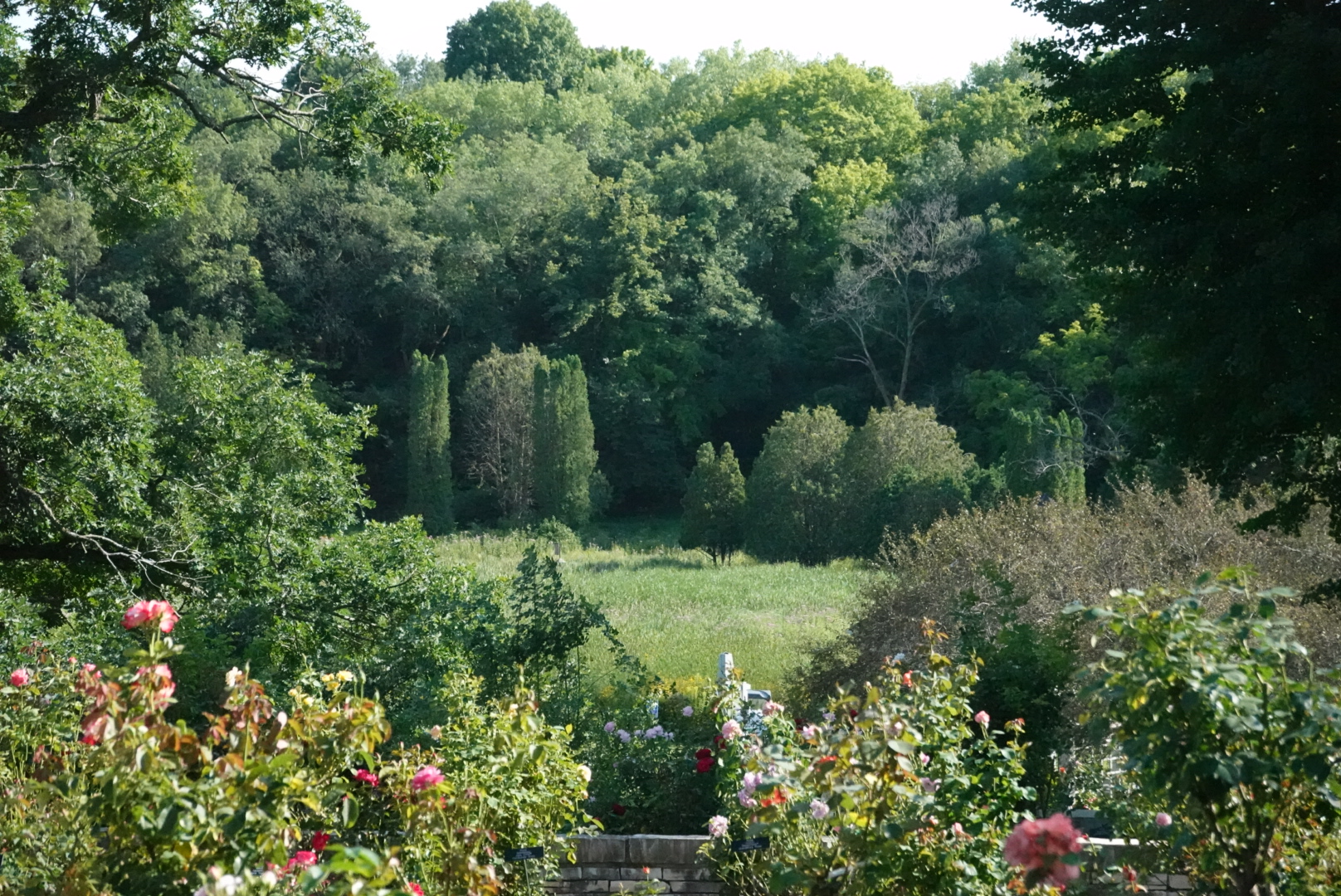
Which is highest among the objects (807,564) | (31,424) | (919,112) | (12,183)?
(919,112)

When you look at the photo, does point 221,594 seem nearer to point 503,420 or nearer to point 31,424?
point 31,424

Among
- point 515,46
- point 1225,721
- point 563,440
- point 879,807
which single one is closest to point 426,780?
point 879,807

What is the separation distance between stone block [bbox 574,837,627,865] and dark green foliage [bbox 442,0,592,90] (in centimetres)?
5207

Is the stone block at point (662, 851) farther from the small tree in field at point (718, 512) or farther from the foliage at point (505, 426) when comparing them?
the foliage at point (505, 426)

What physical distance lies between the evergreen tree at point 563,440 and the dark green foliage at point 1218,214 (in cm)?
2615

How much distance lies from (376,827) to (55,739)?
4.25 ft

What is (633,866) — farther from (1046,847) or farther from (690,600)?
(690,600)

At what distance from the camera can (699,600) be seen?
20375mm

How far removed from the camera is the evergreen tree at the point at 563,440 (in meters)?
33.2

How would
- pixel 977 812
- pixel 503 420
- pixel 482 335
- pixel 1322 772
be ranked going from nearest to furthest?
pixel 1322 772
pixel 977 812
pixel 503 420
pixel 482 335

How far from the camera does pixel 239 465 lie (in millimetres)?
10219

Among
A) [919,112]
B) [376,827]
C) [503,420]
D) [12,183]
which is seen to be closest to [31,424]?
[12,183]

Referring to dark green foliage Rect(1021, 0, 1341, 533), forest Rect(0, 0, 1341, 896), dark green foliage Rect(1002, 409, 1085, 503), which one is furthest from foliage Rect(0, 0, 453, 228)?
dark green foliage Rect(1002, 409, 1085, 503)

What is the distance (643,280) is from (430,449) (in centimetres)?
786
